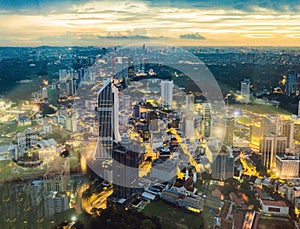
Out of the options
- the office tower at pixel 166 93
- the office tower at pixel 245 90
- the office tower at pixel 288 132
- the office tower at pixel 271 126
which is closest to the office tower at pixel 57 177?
the office tower at pixel 271 126

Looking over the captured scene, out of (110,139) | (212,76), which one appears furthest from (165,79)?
(110,139)

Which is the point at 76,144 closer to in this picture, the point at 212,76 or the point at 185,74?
the point at 185,74

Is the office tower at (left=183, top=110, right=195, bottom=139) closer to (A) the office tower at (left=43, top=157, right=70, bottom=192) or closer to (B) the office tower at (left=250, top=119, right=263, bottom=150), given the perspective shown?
(B) the office tower at (left=250, top=119, right=263, bottom=150)

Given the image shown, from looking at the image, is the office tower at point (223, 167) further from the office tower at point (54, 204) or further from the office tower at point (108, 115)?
the office tower at point (54, 204)

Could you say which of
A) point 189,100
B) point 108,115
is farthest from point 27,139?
point 189,100

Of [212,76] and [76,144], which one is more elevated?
[212,76]

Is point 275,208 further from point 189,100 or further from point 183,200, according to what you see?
point 189,100
